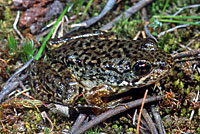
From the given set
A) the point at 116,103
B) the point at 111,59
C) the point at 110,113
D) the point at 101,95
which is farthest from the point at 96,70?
the point at 110,113

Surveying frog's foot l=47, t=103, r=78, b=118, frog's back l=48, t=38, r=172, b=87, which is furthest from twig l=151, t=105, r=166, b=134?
frog's foot l=47, t=103, r=78, b=118

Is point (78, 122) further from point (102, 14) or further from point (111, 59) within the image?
point (102, 14)

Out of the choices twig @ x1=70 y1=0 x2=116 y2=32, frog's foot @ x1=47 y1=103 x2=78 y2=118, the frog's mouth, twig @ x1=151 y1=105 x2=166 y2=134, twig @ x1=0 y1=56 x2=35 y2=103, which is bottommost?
twig @ x1=151 y1=105 x2=166 y2=134

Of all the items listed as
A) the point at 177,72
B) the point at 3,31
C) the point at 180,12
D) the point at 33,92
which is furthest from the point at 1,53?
the point at 180,12

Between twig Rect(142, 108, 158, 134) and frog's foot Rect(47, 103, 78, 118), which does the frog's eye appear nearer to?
twig Rect(142, 108, 158, 134)

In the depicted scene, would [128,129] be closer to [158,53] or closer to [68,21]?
[158,53]

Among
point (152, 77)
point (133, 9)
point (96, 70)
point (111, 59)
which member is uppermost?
point (133, 9)

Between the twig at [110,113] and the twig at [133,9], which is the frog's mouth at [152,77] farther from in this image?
the twig at [133,9]
